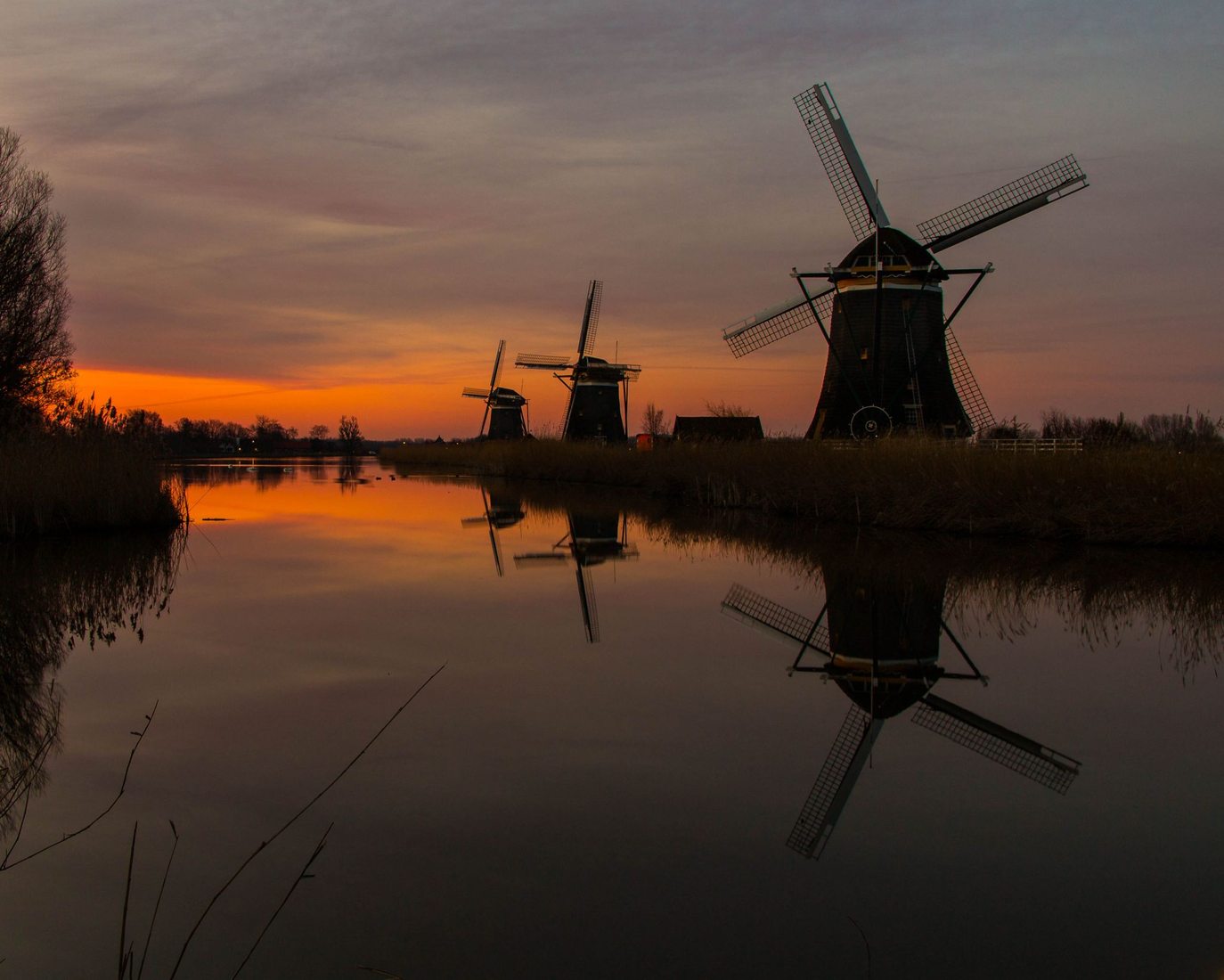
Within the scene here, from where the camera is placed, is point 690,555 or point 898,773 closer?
point 898,773

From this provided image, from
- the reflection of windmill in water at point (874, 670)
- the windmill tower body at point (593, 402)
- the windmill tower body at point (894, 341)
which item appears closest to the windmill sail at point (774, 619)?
the reflection of windmill in water at point (874, 670)

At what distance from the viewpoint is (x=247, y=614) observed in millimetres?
7961

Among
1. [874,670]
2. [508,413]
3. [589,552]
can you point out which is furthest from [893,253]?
[508,413]

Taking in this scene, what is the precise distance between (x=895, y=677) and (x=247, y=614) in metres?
4.92

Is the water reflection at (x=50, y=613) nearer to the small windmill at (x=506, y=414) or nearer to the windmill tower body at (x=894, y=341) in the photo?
the windmill tower body at (x=894, y=341)

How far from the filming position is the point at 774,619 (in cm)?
779

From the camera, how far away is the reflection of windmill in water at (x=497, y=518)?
13.3m

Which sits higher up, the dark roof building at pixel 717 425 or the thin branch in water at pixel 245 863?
the dark roof building at pixel 717 425

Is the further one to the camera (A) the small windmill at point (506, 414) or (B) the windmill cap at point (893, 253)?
(A) the small windmill at point (506, 414)

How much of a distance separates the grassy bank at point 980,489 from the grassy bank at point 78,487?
9781 mm

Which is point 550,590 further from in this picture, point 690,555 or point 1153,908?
point 1153,908

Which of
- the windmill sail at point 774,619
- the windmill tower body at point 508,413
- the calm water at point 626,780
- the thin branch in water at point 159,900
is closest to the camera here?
the thin branch in water at point 159,900

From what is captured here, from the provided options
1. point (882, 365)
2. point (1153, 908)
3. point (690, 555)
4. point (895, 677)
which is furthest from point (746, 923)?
point (882, 365)

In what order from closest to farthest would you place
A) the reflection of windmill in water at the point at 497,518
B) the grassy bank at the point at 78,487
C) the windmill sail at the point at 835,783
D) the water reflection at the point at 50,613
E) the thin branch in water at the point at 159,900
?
the thin branch in water at the point at 159,900 < the windmill sail at the point at 835,783 < the water reflection at the point at 50,613 < the grassy bank at the point at 78,487 < the reflection of windmill in water at the point at 497,518
